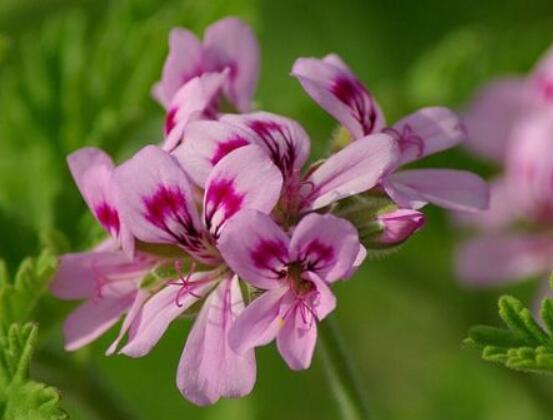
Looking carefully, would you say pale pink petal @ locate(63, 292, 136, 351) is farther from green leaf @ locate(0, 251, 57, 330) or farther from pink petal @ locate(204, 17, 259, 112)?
pink petal @ locate(204, 17, 259, 112)

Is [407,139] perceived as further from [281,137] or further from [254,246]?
[254,246]

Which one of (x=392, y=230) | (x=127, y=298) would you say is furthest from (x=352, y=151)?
(x=127, y=298)

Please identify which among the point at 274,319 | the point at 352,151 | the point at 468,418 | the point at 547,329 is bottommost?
the point at 468,418

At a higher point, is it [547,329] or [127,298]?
[127,298]

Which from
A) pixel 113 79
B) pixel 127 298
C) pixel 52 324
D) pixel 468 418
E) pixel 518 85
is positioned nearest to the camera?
pixel 127 298

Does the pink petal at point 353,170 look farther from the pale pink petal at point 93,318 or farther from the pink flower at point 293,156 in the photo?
the pale pink petal at point 93,318

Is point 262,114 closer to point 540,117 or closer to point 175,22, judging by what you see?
point 175,22
